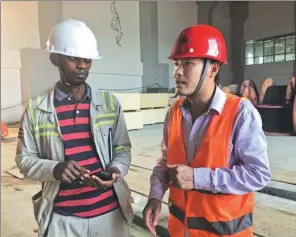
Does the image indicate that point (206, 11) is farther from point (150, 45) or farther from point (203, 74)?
point (203, 74)

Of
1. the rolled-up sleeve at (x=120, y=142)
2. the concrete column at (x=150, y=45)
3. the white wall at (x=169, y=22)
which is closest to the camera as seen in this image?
the rolled-up sleeve at (x=120, y=142)

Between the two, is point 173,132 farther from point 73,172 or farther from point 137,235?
point 137,235

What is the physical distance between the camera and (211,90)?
117 centimetres

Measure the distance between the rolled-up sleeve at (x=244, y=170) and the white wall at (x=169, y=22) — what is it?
11.6 metres

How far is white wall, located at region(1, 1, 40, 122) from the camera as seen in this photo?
845 cm

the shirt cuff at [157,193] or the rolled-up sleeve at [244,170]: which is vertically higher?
the rolled-up sleeve at [244,170]

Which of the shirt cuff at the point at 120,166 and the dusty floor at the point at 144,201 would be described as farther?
the dusty floor at the point at 144,201

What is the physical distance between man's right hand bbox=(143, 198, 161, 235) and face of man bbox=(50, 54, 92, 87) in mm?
626

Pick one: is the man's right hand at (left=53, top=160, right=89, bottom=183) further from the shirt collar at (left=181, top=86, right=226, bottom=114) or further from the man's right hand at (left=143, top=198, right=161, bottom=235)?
the shirt collar at (left=181, top=86, right=226, bottom=114)

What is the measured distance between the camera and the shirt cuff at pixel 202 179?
1.00 metres

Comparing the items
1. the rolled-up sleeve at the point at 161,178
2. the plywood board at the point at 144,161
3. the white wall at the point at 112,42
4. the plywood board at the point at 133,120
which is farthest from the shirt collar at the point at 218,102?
the white wall at the point at 112,42

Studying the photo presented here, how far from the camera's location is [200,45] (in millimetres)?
1102

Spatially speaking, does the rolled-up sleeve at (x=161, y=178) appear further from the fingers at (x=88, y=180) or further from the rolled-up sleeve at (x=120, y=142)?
the fingers at (x=88, y=180)

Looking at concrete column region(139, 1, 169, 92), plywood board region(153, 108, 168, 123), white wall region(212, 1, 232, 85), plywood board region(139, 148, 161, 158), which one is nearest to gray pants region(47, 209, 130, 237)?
plywood board region(139, 148, 161, 158)
